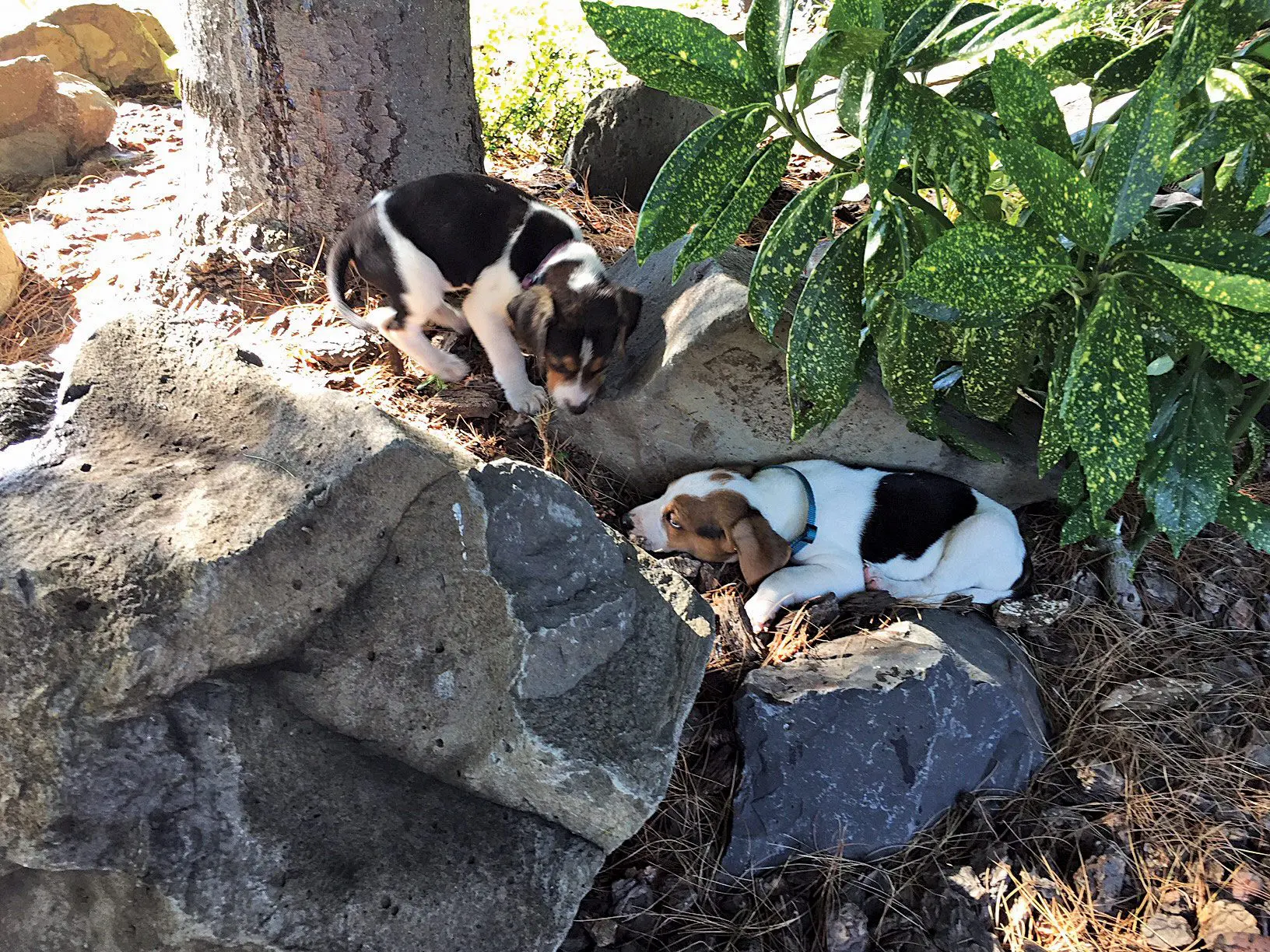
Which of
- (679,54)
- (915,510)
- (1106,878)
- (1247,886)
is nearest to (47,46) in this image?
(679,54)

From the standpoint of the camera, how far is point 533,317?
10.2 feet

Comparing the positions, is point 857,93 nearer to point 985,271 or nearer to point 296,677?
point 985,271

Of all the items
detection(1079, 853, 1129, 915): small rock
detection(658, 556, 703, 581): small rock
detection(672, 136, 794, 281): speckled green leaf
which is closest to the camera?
detection(672, 136, 794, 281): speckled green leaf

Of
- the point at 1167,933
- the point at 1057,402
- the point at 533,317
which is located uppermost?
the point at 1057,402

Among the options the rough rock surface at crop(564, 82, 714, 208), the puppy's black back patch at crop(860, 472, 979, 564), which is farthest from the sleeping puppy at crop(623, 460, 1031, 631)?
the rough rock surface at crop(564, 82, 714, 208)

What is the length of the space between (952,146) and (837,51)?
0.33m

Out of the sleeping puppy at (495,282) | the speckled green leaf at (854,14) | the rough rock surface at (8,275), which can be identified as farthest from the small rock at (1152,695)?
the rough rock surface at (8,275)

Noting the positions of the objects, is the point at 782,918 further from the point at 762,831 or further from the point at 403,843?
the point at 403,843

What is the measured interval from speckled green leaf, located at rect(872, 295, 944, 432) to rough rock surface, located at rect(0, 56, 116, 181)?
4.86 meters

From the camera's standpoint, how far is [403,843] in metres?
1.79

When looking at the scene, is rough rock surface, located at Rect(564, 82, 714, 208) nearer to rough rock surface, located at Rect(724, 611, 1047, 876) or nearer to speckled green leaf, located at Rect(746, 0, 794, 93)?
speckled green leaf, located at Rect(746, 0, 794, 93)

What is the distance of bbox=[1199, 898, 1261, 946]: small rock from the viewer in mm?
2111

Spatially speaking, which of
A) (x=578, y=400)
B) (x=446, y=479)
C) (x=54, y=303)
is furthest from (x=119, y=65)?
(x=446, y=479)

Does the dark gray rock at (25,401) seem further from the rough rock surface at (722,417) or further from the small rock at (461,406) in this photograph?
Result: the rough rock surface at (722,417)
